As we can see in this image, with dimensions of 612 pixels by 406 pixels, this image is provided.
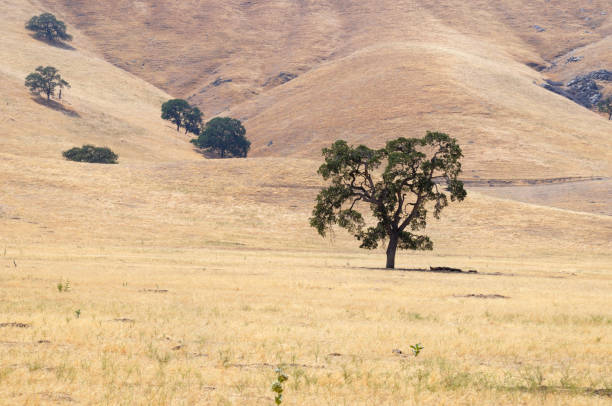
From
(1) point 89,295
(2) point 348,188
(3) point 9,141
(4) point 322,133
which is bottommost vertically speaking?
(1) point 89,295

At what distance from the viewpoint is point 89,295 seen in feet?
74.8

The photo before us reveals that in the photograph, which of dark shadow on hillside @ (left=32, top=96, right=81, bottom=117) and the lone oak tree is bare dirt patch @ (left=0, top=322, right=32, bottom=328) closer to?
the lone oak tree

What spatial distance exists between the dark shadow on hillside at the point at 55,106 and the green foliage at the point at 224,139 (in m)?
34.2

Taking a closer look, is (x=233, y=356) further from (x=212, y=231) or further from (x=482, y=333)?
(x=212, y=231)

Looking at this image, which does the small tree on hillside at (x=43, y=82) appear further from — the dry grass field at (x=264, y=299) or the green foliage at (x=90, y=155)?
the dry grass field at (x=264, y=299)

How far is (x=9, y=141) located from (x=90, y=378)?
132 meters

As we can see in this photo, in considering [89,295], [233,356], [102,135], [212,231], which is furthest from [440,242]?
[102,135]

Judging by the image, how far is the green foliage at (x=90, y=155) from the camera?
128m

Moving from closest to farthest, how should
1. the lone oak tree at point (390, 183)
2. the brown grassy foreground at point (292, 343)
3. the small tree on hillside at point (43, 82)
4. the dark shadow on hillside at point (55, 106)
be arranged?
the brown grassy foreground at point (292, 343), the lone oak tree at point (390, 183), the dark shadow on hillside at point (55, 106), the small tree on hillside at point (43, 82)

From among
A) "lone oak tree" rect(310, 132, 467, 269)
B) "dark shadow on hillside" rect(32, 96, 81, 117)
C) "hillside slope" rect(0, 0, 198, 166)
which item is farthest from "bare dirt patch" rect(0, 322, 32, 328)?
"dark shadow on hillside" rect(32, 96, 81, 117)

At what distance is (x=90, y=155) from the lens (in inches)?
5074

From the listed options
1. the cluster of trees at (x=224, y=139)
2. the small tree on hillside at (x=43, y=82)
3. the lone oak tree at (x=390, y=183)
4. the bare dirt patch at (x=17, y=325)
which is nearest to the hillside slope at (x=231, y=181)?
the small tree on hillside at (x=43, y=82)

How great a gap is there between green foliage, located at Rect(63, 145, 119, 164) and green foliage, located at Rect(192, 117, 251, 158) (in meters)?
44.1

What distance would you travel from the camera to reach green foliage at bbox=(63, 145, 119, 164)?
12794 centimetres
